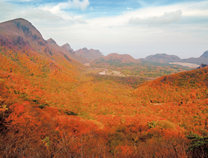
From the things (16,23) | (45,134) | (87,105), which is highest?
(16,23)

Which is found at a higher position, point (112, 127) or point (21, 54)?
point (21, 54)

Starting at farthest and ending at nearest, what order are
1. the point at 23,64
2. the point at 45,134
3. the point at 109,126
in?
the point at 23,64 → the point at 109,126 → the point at 45,134

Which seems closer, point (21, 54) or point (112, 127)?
point (112, 127)

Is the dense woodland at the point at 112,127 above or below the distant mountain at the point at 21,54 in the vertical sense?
below

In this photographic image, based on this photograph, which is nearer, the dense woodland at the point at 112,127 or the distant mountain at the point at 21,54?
the dense woodland at the point at 112,127

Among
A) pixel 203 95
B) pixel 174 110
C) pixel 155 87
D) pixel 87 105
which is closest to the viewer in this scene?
pixel 174 110

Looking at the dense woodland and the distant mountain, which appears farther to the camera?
the distant mountain

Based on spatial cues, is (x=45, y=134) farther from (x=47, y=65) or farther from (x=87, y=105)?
(x=47, y=65)

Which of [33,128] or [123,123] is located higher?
[33,128]

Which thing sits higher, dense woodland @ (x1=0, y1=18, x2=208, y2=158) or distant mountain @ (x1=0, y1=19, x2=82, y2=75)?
distant mountain @ (x1=0, y1=19, x2=82, y2=75)

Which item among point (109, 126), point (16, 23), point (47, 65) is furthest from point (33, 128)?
point (16, 23)

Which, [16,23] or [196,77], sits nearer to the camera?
[196,77]
